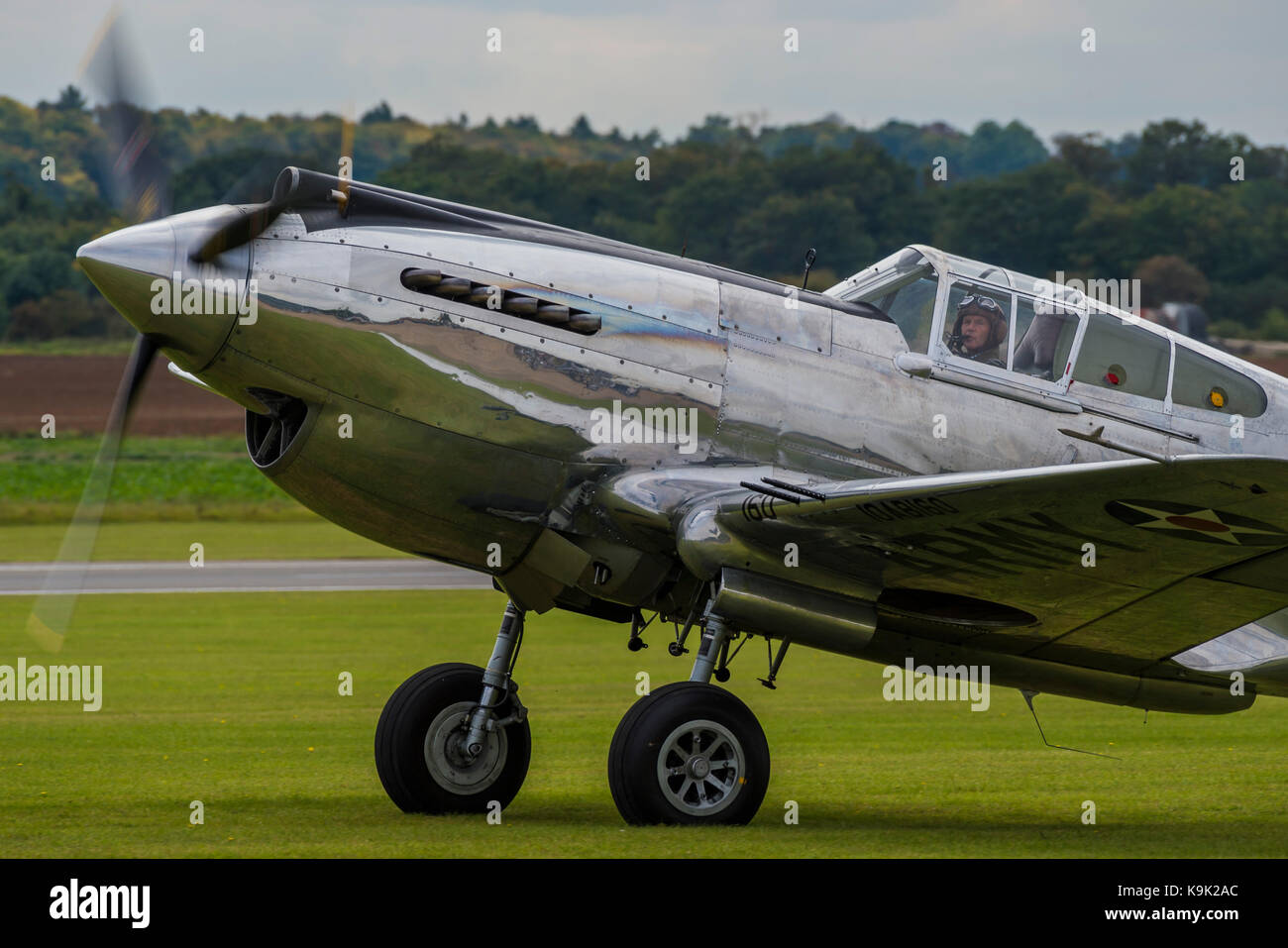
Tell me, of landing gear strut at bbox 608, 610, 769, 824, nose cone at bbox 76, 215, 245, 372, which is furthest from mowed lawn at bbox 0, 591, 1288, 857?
nose cone at bbox 76, 215, 245, 372

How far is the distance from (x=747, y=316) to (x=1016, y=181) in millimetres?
65286

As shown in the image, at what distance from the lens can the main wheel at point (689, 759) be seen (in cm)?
973

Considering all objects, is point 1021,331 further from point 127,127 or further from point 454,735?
point 127,127

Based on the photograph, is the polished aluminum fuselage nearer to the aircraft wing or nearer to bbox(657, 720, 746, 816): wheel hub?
the aircraft wing

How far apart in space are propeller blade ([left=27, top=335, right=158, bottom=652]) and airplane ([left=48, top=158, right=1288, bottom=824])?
0.16 ft

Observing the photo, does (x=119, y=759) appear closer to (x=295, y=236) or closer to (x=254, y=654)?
(x=295, y=236)

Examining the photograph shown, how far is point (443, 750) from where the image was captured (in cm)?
1095

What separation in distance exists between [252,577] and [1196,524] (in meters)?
24.4

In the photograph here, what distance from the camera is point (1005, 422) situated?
10.5 m

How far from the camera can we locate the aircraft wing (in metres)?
Answer: 8.55

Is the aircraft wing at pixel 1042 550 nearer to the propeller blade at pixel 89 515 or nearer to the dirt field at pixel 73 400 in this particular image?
the propeller blade at pixel 89 515

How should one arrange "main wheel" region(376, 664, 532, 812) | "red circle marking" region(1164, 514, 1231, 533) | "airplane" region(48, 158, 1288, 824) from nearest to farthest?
1. "red circle marking" region(1164, 514, 1231, 533)
2. "airplane" region(48, 158, 1288, 824)
3. "main wheel" region(376, 664, 532, 812)

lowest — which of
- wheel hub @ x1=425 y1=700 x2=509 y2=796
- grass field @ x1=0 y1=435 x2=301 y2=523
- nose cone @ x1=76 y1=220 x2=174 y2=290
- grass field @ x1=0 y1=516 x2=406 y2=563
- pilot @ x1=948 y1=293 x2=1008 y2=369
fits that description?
grass field @ x1=0 y1=435 x2=301 y2=523

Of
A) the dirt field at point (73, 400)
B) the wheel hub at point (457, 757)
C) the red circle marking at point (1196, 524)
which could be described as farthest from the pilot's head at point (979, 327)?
the dirt field at point (73, 400)
